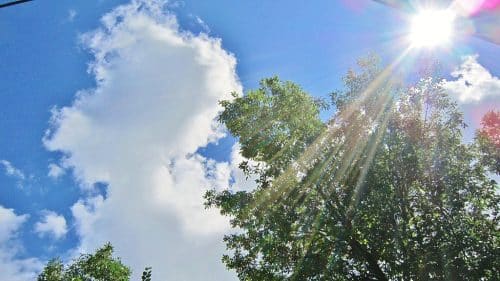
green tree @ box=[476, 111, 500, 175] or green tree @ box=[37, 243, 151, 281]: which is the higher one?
green tree @ box=[476, 111, 500, 175]

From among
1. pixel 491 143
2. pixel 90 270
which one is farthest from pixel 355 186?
A: pixel 90 270

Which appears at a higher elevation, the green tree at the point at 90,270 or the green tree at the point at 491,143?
the green tree at the point at 491,143

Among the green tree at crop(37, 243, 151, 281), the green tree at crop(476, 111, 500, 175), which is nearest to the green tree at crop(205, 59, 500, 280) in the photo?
the green tree at crop(476, 111, 500, 175)

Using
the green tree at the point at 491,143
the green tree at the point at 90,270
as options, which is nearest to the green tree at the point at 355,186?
the green tree at the point at 491,143

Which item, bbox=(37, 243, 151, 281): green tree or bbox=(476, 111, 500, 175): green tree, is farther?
bbox=(37, 243, 151, 281): green tree

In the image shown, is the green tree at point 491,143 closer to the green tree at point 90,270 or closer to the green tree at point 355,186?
the green tree at point 355,186

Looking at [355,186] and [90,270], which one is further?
[90,270]

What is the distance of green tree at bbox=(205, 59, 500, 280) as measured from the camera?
1725cm

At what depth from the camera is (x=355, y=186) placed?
18.6 meters

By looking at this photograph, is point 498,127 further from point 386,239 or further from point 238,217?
point 238,217

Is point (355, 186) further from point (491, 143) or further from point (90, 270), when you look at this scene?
point (90, 270)

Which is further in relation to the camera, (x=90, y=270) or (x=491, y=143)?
(x=90, y=270)

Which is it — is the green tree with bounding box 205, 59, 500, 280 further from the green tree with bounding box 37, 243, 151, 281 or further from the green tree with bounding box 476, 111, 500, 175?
the green tree with bounding box 37, 243, 151, 281

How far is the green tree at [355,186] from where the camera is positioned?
17.2 metres
